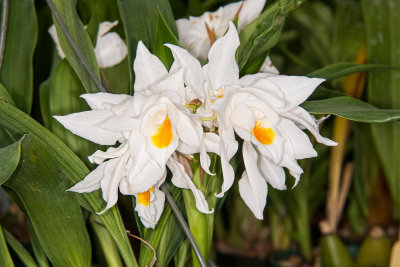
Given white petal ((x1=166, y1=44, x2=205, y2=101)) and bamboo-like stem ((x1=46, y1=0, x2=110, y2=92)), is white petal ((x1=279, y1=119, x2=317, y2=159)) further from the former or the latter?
bamboo-like stem ((x1=46, y1=0, x2=110, y2=92))

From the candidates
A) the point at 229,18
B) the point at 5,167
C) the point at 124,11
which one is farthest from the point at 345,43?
the point at 5,167

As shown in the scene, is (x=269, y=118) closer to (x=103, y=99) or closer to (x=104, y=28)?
(x=103, y=99)

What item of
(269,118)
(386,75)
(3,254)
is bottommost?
(386,75)

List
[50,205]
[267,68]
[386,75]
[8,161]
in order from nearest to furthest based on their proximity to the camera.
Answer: [8,161] → [50,205] → [267,68] → [386,75]

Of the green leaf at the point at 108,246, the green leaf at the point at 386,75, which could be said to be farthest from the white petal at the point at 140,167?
the green leaf at the point at 386,75

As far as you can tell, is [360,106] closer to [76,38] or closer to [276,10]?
[276,10]

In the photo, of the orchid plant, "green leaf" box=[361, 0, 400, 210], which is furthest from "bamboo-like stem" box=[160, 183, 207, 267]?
"green leaf" box=[361, 0, 400, 210]

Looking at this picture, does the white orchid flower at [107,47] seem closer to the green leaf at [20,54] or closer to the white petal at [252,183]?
the green leaf at [20,54]

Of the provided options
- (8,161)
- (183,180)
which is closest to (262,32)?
(183,180)
